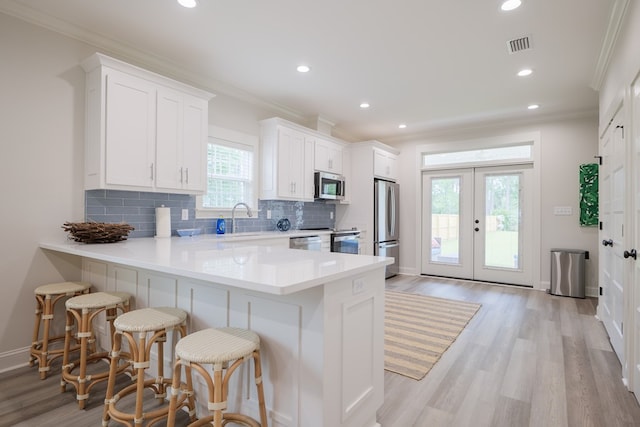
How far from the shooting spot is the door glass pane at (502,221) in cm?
540

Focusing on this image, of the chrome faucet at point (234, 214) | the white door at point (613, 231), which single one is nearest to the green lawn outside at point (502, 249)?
the white door at point (613, 231)

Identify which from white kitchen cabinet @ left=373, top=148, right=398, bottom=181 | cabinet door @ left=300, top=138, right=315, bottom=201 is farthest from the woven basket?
white kitchen cabinet @ left=373, top=148, right=398, bottom=181

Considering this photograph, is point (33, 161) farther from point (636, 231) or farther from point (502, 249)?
point (502, 249)

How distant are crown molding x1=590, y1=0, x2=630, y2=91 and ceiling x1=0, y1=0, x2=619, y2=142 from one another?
0.04m

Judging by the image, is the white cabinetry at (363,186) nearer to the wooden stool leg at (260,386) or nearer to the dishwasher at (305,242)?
the dishwasher at (305,242)

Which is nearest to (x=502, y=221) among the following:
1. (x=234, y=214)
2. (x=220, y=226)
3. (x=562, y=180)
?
(x=562, y=180)

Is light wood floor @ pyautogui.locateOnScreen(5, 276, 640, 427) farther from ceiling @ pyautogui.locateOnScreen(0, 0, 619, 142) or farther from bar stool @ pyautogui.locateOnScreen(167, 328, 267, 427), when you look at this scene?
ceiling @ pyautogui.locateOnScreen(0, 0, 619, 142)

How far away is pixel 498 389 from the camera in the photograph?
224 cm

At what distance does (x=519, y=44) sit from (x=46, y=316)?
4.34m

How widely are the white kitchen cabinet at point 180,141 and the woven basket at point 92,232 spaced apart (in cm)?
59

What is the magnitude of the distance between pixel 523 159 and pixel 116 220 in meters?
5.63

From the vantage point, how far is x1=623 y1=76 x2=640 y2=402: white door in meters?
2.04

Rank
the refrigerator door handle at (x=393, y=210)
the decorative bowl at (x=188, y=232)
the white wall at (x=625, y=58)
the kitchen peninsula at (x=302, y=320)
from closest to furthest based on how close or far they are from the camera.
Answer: the kitchen peninsula at (x=302, y=320), the white wall at (x=625, y=58), the decorative bowl at (x=188, y=232), the refrigerator door handle at (x=393, y=210)

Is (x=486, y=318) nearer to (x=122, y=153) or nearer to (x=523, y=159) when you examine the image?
(x=523, y=159)
